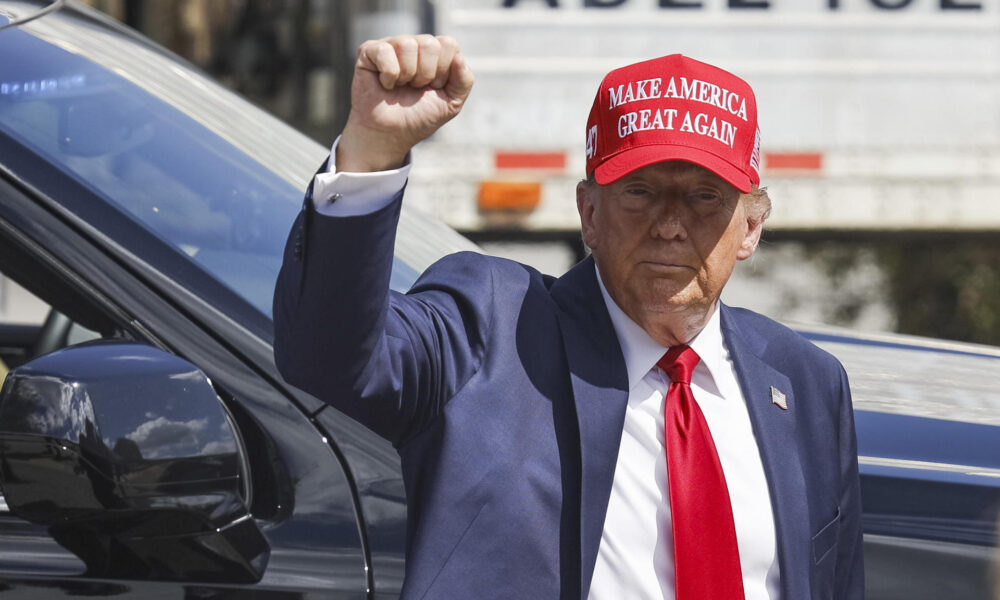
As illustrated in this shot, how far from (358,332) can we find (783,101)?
175 inches

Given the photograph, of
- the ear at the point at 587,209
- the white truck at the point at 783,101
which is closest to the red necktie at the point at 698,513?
the ear at the point at 587,209

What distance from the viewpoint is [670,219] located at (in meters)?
1.84

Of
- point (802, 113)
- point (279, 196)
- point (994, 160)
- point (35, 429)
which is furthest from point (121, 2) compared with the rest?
point (35, 429)

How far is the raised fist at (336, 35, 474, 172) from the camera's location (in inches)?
60.3

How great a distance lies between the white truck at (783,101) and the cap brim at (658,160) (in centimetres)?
374

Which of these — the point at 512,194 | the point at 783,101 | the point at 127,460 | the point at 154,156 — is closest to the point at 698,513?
the point at 127,460

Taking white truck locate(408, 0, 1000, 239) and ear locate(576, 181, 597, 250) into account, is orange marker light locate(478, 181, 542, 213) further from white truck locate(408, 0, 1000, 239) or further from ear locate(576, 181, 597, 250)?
ear locate(576, 181, 597, 250)

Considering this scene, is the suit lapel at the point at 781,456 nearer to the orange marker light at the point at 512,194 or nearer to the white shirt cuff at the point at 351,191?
the white shirt cuff at the point at 351,191

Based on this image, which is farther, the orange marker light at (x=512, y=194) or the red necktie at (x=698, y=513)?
the orange marker light at (x=512, y=194)

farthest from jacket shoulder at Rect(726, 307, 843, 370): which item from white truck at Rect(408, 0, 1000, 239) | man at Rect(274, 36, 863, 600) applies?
white truck at Rect(408, 0, 1000, 239)

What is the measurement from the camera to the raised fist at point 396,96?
153cm

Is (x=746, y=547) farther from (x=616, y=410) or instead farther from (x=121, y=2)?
(x=121, y=2)

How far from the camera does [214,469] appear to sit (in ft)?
5.79

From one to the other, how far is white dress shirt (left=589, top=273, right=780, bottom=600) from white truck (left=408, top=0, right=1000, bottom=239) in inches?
147
